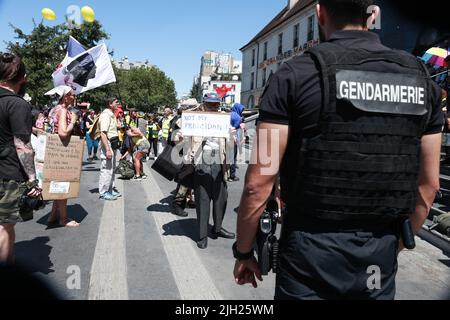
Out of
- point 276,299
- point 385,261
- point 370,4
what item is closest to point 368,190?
point 385,261

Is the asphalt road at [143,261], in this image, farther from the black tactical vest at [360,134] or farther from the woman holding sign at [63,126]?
the black tactical vest at [360,134]

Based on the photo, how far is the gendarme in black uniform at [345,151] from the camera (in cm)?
153

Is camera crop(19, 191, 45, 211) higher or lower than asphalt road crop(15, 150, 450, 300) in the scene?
higher

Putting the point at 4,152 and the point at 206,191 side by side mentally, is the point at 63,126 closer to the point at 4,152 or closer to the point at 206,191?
the point at 4,152

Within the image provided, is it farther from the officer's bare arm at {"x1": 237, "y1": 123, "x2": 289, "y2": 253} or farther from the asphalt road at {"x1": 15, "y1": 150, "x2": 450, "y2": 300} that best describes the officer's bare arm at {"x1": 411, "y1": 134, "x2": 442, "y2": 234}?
the asphalt road at {"x1": 15, "y1": 150, "x2": 450, "y2": 300}

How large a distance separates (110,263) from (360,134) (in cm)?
318

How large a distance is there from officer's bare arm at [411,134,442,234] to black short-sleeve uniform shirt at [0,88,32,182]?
2938 mm

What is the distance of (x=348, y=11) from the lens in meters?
1.61

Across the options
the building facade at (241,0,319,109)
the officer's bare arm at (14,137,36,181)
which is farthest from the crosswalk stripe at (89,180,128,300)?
the building facade at (241,0,319,109)

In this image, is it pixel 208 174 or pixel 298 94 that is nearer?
pixel 298 94

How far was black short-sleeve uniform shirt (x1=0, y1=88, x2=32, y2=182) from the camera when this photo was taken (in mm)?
2959

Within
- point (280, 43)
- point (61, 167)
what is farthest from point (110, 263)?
point (280, 43)

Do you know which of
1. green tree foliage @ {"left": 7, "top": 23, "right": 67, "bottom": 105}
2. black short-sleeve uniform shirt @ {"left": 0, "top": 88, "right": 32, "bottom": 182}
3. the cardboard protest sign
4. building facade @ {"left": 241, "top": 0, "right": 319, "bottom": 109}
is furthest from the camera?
building facade @ {"left": 241, "top": 0, "right": 319, "bottom": 109}

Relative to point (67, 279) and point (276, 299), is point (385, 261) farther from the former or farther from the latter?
point (67, 279)
